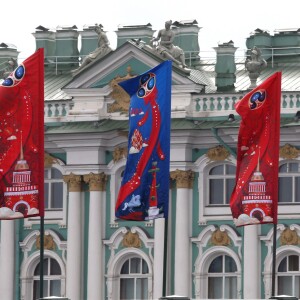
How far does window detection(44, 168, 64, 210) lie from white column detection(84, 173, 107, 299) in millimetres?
1207

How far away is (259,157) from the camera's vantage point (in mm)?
64500

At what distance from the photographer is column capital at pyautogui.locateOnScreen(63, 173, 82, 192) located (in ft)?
265

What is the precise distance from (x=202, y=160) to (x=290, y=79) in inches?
143

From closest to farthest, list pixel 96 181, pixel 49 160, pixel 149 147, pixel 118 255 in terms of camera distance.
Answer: pixel 149 147
pixel 118 255
pixel 96 181
pixel 49 160

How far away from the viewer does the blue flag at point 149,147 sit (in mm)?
62594

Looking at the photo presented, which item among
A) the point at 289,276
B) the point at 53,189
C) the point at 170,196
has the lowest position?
the point at 289,276

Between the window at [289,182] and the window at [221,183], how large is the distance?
1541 mm

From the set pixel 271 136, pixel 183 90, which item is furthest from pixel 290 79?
pixel 271 136

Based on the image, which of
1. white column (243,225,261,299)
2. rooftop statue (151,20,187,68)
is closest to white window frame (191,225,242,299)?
white column (243,225,261,299)

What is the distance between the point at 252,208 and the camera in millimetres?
64500

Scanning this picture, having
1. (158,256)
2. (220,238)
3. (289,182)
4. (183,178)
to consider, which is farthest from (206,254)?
(289,182)

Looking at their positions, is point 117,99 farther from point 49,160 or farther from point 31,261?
point 31,261

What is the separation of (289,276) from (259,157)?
14.0 m

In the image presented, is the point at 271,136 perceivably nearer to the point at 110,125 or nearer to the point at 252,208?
the point at 252,208
